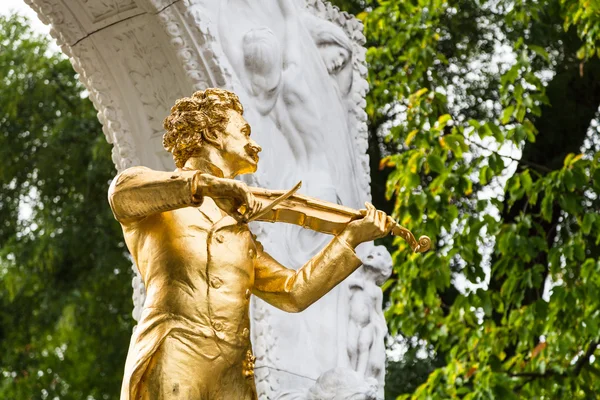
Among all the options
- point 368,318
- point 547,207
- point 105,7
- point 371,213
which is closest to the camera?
point 371,213

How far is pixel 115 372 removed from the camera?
40.1ft

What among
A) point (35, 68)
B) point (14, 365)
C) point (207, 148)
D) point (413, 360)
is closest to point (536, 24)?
point (413, 360)

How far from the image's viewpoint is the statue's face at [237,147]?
14.1 ft

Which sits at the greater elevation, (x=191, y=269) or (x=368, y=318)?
(x=368, y=318)

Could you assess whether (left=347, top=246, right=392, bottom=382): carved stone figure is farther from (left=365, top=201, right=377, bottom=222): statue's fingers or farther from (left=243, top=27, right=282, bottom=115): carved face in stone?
(left=365, top=201, right=377, bottom=222): statue's fingers

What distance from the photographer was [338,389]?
5648 millimetres

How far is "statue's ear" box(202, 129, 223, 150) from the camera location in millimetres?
4270

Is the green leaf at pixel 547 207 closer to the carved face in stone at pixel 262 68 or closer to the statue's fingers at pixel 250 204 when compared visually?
the carved face in stone at pixel 262 68

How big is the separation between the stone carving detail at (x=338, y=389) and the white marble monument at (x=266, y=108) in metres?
0.01

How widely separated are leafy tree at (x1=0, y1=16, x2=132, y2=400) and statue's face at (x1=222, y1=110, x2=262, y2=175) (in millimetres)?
7331

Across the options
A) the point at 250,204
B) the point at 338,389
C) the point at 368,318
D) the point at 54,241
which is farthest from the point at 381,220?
the point at 54,241

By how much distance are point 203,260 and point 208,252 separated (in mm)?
31

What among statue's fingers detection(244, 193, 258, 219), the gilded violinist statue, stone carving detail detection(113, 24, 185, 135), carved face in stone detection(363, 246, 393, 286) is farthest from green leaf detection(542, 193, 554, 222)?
statue's fingers detection(244, 193, 258, 219)

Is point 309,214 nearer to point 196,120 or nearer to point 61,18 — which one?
point 196,120
